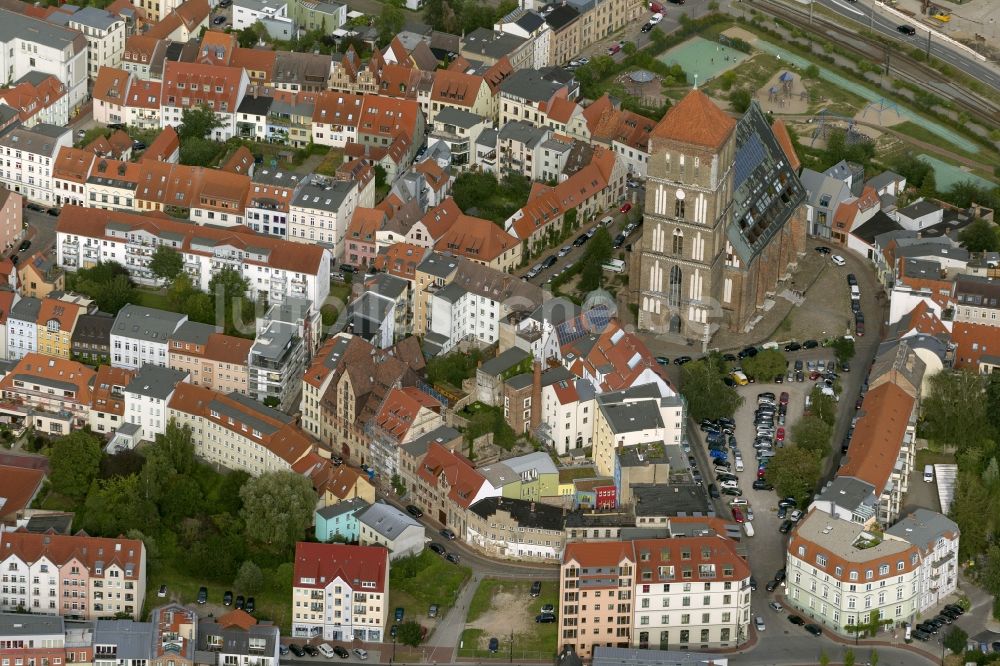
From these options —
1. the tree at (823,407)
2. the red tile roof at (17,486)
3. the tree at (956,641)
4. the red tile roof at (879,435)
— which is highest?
the red tile roof at (879,435)

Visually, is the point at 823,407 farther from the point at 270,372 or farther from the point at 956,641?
the point at 270,372

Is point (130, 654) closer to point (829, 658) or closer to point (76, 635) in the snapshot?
point (76, 635)

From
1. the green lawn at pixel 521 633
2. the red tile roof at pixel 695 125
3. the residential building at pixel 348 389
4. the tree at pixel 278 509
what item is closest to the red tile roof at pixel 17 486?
the tree at pixel 278 509

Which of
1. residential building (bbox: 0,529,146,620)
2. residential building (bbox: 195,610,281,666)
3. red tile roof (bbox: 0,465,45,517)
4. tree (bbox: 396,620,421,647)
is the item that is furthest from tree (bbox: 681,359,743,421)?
red tile roof (bbox: 0,465,45,517)

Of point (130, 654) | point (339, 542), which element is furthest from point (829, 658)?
point (130, 654)

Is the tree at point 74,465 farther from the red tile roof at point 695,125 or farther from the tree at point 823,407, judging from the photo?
the tree at point 823,407

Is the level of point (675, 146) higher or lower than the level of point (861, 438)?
higher
